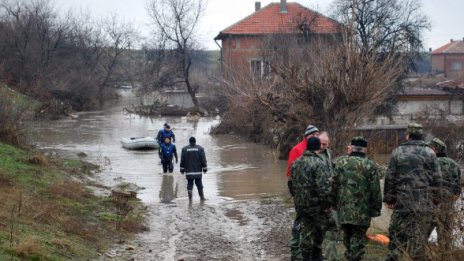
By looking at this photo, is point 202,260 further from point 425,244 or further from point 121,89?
point 121,89

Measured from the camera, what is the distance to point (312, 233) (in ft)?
25.7

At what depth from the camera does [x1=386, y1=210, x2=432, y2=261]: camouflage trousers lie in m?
6.66

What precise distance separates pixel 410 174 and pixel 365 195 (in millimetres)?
556

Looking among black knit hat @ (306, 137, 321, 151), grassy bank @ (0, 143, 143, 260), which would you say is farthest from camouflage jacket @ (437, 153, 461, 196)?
grassy bank @ (0, 143, 143, 260)

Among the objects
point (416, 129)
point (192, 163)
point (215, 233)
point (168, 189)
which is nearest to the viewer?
point (416, 129)

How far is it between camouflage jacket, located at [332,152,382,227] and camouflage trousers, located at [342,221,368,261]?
0.37 ft

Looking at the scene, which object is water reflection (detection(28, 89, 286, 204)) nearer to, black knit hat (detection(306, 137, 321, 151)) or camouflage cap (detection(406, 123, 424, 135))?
black knit hat (detection(306, 137, 321, 151))

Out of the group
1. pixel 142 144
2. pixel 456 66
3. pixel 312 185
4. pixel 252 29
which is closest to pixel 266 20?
pixel 252 29

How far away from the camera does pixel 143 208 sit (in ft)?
44.0

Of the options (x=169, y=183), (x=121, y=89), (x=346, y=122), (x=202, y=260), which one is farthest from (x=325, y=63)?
(x=121, y=89)

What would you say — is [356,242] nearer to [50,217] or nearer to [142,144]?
[50,217]

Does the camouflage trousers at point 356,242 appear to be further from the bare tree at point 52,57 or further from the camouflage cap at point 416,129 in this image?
the bare tree at point 52,57

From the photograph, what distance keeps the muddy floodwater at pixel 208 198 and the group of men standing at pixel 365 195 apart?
1333 millimetres

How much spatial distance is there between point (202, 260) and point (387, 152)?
67.5ft
